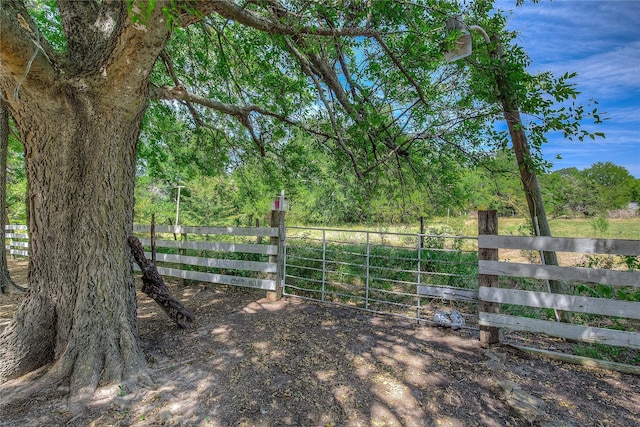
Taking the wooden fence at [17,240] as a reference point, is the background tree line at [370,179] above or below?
above

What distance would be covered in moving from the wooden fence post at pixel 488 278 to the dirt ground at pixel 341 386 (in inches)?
4.8

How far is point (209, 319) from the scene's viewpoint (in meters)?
3.79

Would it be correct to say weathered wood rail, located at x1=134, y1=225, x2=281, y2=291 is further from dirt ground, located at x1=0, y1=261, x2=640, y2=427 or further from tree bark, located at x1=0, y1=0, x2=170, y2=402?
tree bark, located at x1=0, y1=0, x2=170, y2=402

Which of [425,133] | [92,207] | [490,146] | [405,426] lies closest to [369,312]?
[405,426]

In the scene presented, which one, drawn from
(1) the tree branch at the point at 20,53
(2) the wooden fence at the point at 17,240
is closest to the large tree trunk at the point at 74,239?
(1) the tree branch at the point at 20,53

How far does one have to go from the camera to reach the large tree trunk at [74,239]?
2428 millimetres

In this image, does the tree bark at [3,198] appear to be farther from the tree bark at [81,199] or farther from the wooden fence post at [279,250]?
the wooden fence post at [279,250]

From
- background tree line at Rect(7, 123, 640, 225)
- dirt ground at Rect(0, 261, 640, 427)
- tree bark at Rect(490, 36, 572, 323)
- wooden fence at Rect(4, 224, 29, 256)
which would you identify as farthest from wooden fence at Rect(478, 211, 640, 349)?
wooden fence at Rect(4, 224, 29, 256)

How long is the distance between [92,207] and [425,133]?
3.92 meters

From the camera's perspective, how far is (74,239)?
2.53 m

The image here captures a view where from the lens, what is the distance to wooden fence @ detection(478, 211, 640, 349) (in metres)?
2.51

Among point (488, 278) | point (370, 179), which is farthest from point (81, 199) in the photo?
point (488, 278)

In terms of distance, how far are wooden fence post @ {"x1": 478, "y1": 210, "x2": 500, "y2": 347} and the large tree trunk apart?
3153 millimetres

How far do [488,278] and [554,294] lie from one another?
1.76ft
